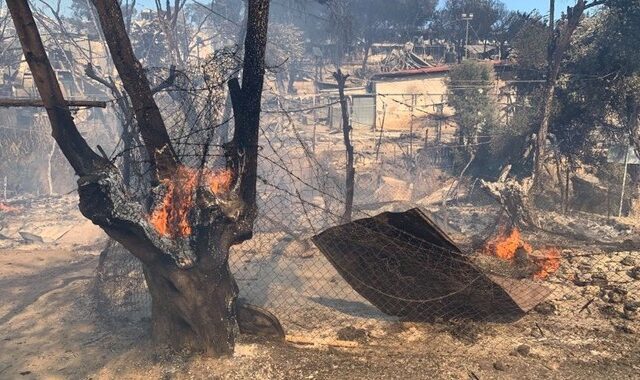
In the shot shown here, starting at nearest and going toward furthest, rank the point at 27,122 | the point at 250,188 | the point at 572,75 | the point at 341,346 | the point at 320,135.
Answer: the point at 250,188 → the point at 341,346 → the point at 572,75 → the point at 27,122 → the point at 320,135

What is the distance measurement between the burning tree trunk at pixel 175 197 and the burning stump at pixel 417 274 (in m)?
1.19

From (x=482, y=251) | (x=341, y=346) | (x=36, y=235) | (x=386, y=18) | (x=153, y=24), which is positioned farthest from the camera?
(x=386, y=18)

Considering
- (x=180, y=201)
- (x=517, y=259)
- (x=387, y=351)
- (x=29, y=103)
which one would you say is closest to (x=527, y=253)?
(x=517, y=259)

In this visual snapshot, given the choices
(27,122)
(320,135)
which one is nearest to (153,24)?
(27,122)

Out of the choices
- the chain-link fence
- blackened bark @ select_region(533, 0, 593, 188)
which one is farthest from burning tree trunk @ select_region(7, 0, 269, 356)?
blackened bark @ select_region(533, 0, 593, 188)

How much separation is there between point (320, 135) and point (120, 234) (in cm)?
2214

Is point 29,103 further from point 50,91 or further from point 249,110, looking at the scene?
point 249,110

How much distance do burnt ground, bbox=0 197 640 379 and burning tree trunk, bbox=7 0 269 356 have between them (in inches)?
17.1

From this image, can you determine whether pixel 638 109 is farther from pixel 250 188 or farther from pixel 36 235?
pixel 36 235

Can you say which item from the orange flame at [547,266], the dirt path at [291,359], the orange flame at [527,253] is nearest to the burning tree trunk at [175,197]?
the dirt path at [291,359]

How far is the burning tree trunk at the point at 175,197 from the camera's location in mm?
4926

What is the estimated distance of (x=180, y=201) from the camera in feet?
17.7

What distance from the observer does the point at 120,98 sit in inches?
258

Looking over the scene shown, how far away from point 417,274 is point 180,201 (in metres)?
2.79
